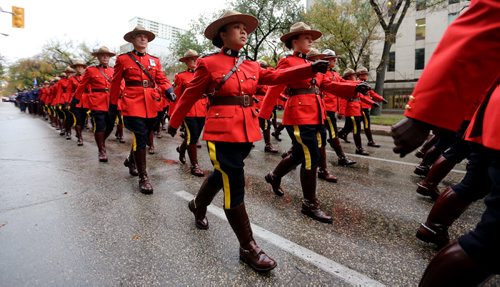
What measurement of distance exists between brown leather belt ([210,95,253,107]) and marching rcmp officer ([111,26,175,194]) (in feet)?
6.51

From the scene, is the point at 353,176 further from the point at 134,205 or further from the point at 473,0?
the point at 473,0

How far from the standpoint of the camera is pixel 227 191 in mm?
2551

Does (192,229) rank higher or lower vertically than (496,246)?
lower

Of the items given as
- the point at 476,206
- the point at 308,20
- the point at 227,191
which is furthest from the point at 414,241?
the point at 308,20

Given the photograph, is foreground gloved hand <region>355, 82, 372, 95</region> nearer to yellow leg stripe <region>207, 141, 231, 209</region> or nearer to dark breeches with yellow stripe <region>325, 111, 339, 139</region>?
yellow leg stripe <region>207, 141, 231, 209</region>

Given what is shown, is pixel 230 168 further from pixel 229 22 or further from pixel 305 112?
pixel 305 112

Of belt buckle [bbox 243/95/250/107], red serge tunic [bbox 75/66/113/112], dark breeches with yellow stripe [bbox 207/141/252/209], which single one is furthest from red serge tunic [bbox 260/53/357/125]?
red serge tunic [bbox 75/66/113/112]

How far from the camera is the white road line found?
2.27 metres

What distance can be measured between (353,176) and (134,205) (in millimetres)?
3559

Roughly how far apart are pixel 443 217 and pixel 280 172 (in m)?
1.94

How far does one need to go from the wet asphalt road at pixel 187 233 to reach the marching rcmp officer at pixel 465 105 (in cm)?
110

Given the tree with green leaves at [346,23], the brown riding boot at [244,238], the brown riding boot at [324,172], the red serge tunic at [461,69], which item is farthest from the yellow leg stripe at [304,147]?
the tree with green leaves at [346,23]

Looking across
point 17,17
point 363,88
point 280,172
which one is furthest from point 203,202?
point 17,17

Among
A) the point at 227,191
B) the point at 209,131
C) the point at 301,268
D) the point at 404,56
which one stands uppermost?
the point at 404,56
